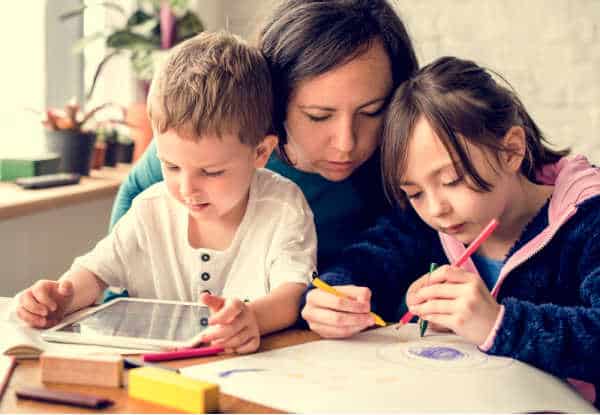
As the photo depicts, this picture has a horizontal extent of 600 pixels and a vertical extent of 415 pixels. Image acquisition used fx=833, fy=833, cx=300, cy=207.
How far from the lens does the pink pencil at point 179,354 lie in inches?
35.3

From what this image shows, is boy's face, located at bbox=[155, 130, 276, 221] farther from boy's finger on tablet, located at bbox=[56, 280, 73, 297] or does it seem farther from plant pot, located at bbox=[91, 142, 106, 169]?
plant pot, located at bbox=[91, 142, 106, 169]

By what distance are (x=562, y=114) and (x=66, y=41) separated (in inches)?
69.0

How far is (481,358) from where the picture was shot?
95 cm

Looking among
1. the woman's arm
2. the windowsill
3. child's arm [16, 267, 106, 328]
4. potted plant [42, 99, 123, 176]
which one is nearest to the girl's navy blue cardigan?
child's arm [16, 267, 106, 328]

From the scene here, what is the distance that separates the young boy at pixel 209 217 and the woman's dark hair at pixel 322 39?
2.6 inches

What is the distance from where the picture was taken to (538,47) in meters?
3.02

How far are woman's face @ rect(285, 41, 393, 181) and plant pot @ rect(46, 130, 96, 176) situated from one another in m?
1.04

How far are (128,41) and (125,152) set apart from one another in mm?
356

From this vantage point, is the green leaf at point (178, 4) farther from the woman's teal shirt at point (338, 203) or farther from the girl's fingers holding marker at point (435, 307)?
the girl's fingers holding marker at point (435, 307)

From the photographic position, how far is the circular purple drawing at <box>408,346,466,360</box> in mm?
950

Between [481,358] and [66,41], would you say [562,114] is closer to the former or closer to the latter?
[66,41]

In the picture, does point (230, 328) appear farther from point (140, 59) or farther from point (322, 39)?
point (140, 59)

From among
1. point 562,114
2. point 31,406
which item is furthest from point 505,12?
point 31,406

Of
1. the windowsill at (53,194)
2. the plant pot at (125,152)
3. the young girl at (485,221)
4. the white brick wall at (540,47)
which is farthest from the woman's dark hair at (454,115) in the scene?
the white brick wall at (540,47)
